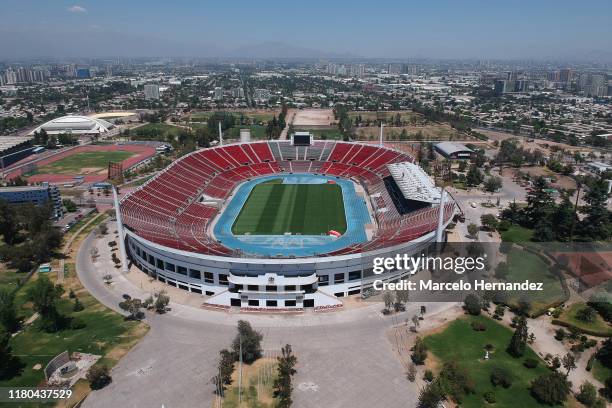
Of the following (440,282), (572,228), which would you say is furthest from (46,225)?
(572,228)

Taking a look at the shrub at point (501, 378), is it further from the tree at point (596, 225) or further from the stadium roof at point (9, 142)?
the stadium roof at point (9, 142)

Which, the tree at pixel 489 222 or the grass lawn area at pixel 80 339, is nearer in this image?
the grass lawn area at pixel 80 339

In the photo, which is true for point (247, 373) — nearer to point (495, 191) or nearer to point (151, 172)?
point (495, 191)

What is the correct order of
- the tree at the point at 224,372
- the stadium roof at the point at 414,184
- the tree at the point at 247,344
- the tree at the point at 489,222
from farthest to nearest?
1. the tree at the point at 489,222
2. the stadium roof at the point at 414,184
3. the tree at the point at 247,344
4. the tree at the point at 224,372

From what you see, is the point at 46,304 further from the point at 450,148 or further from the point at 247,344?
the point at 450,148

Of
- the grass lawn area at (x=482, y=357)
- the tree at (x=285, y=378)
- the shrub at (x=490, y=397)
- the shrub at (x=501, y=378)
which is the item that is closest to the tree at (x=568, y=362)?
the grass lawn area at (x=482, y=357)

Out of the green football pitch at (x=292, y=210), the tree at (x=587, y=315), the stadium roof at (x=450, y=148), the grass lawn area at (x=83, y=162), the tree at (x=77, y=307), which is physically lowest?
the tree at (x=77, y=307)

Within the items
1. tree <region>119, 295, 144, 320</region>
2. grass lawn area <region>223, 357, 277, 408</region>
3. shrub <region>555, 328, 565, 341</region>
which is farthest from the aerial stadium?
shrub <region>555, 328, 565, 341</region>
